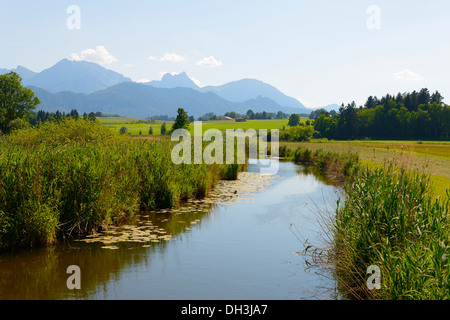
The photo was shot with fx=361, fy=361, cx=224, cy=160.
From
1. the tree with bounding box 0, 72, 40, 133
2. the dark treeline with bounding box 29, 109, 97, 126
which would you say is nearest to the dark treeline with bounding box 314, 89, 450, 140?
the dark treeline with bounding box 29, 109, 97, 126

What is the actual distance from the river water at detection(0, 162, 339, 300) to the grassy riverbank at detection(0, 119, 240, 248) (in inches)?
22.6

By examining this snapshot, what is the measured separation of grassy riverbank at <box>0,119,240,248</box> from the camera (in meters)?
10.0

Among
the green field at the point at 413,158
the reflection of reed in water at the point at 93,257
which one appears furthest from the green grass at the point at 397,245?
the reflection of reed in water at the point at 93,257

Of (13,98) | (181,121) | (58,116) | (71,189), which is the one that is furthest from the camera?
(58,116)

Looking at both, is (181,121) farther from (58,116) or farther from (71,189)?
(71,189)

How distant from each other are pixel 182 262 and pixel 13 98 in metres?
68.3

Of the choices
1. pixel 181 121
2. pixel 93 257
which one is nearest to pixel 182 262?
pixel 93 257

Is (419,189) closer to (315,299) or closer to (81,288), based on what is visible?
(315,299)

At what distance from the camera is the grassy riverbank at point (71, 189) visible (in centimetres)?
1002

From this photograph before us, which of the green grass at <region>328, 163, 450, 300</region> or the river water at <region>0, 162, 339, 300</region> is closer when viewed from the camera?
the green grass at <region>328, 163, 450, 300</region>

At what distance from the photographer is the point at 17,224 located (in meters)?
9.90

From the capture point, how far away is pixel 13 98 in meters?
65.5

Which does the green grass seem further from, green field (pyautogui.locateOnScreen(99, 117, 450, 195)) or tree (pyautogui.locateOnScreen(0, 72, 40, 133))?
tree (pyautogui.locateOnScreen(0, 72, 40, 133))
